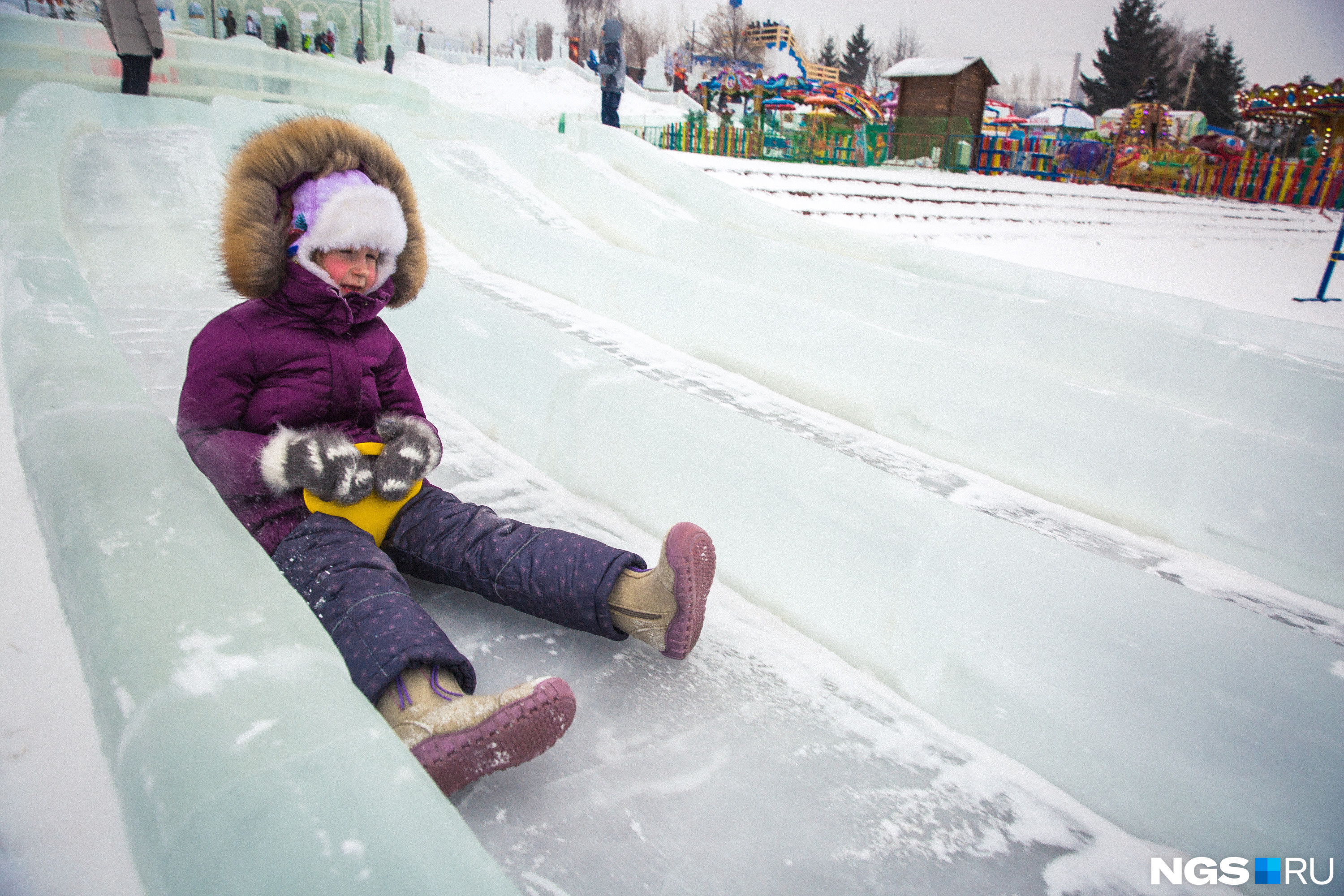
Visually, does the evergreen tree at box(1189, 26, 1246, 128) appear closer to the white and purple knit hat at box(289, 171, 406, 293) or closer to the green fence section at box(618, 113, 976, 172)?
the green fence section at box(618, 113, 976, 172)

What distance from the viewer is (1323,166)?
1330cm

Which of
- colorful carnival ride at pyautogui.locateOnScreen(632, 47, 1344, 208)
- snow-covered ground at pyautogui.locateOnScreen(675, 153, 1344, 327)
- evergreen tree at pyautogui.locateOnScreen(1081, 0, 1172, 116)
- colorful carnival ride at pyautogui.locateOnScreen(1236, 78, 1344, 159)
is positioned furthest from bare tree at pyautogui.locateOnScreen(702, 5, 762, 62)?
snow-covered ground at pyautogui.locateOnScreen(675, 153, 1344, 327)

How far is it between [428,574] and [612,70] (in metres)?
9.01

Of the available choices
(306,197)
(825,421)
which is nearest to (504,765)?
(306,197)

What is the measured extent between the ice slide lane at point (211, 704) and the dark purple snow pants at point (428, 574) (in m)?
0.19

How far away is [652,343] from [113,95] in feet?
17.0

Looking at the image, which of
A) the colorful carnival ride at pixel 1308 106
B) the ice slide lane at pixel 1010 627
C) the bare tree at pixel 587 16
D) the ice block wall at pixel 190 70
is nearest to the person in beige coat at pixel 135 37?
the ice block wall at pixel 190 70

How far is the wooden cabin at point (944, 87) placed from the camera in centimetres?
1341

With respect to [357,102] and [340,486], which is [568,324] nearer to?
[340,486]

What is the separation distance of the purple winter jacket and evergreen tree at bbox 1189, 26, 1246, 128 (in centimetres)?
3987

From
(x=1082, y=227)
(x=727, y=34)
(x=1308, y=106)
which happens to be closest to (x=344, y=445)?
(x=1082, y=227)

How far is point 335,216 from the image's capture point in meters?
1.38

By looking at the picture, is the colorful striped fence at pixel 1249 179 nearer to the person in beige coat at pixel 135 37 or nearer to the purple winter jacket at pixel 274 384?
the person in beige coat at pixel 135 37

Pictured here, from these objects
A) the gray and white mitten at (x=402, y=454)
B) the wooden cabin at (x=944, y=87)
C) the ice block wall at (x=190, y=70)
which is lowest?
the gray and white mitten at (x=402, y=454)
